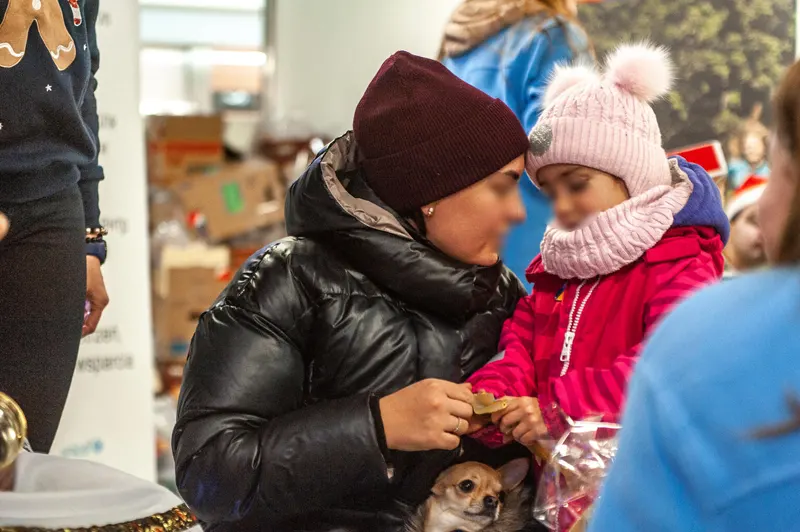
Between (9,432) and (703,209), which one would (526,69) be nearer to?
(703,209)

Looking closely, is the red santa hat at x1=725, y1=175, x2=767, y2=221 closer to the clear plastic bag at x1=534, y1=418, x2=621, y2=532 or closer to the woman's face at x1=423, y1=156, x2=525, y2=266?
the woman's face at x1=423, y1=156, x2=525, y2=266

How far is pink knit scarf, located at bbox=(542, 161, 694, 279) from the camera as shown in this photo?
1.49m

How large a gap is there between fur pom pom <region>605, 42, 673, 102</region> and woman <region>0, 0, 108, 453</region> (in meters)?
0.89

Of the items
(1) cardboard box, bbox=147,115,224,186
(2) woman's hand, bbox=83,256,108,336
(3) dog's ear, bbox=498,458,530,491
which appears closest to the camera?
(3) dog's ear, bbox=498,458,530,491

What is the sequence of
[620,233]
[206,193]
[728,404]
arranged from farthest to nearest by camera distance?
[206,193], [620,233], [728,404]

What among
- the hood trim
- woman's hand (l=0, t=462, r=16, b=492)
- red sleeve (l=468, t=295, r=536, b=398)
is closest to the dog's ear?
red sleeve (l=468, t=295, r=536, b=398)

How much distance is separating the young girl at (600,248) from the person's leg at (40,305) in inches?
28.1

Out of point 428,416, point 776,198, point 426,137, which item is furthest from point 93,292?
point 776,198

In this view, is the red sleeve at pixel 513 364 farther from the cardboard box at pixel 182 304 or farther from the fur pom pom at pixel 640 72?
the cardboard box at pixel 182 304

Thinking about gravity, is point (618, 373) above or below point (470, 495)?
above

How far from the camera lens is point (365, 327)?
1527 mm

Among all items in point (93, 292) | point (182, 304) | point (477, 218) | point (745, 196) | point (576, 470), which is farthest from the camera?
point (182, 304)

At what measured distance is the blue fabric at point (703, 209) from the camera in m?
1.50

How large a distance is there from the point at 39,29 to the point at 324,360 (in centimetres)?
71
